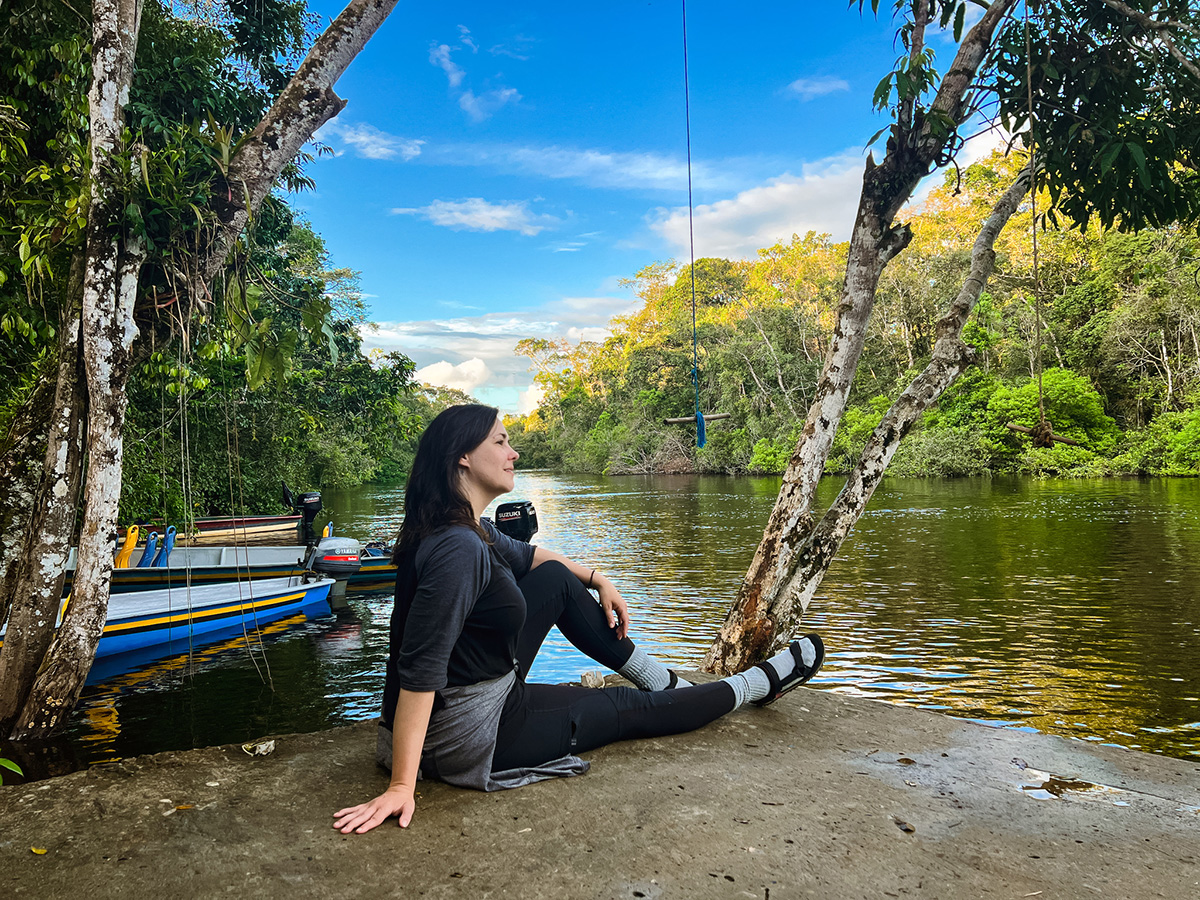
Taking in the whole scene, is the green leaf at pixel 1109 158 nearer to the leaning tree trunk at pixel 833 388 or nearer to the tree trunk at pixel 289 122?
the leaning tree trunk at pixel 833 388

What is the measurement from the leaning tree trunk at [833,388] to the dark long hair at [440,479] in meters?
2.53

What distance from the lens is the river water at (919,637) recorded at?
6.36 meters

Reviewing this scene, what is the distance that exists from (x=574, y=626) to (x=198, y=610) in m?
7.44

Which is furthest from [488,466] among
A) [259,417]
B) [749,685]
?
[259,417]

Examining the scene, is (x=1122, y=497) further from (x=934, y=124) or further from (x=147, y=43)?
(x=147, y=43)

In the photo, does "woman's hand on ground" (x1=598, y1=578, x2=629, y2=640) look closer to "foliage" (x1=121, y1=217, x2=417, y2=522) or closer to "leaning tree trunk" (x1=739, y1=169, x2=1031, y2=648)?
"leaning tree trunk" (x1=739, y1=169, x2=1031, y2=648)

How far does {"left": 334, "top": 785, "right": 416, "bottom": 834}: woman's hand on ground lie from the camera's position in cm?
225

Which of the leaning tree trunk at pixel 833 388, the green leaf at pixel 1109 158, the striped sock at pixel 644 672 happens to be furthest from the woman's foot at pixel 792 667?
the green leaf at pixel 1109 158

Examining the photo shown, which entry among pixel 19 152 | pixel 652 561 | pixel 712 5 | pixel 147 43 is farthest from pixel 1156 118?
pixel 652 561

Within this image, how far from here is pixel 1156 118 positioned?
5125mm

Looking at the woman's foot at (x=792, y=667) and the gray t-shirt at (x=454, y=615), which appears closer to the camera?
the gray t-shirt at (x=454, y=615)

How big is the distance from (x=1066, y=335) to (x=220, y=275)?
1254 inches

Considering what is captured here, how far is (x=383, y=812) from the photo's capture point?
226 cm

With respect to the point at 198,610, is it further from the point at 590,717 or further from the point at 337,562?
the point at 590,717
